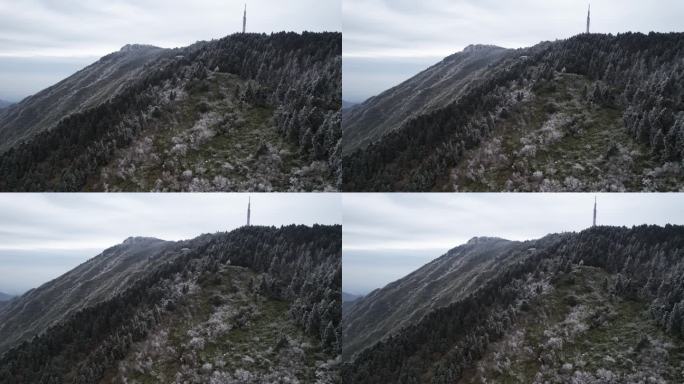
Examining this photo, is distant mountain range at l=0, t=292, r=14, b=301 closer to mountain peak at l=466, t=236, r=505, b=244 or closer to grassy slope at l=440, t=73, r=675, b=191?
grassy slope at l=440, t=73, r=675, b=191

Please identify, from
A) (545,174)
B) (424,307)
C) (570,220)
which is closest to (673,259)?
(570,220)

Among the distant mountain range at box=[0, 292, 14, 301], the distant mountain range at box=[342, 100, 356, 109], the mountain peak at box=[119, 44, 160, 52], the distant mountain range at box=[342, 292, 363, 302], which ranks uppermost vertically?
the mountain peak at box=[119, 44, 160, 52]

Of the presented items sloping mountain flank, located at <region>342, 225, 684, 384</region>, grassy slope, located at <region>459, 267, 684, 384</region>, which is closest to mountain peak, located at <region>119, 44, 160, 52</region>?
sloping mountain flank, located at <region>342, 225, 684, 384</region>

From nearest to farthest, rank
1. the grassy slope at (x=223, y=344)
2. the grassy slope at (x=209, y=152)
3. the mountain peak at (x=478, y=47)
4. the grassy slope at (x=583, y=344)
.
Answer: the grassy slope at (x=583, y=344)
the grassy slope at (x=223, y=344)
the grassy slope at (x=209, y=152)
the mountain peak at (x=478, y=47)

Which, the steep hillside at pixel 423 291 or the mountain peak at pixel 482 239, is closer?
the steep hillside at pixel 423 291

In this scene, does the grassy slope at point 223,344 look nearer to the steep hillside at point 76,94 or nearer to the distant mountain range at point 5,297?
the distant mountain range at point 5,297

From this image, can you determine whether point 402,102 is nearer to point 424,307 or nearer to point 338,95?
point 338,95

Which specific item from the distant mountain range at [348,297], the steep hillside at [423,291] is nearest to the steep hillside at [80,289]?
the distant mountain range at [348,297]
